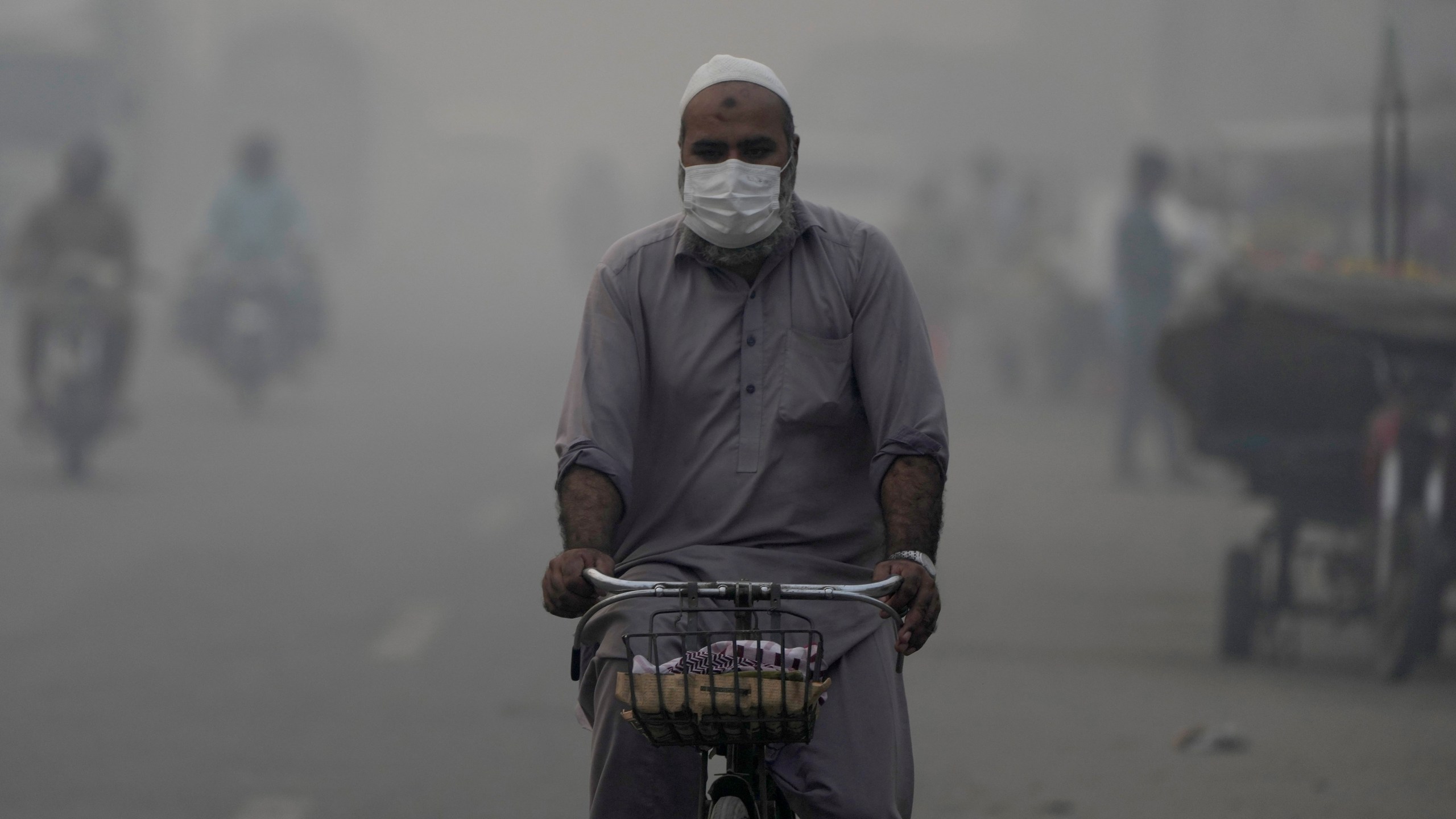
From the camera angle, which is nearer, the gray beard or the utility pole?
the gray beard

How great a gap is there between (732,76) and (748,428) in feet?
1.83

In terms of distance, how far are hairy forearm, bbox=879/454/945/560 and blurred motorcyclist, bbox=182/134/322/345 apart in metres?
13.4

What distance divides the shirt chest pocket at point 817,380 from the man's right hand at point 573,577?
1.24ft

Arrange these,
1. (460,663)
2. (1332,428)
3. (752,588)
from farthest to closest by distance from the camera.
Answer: (1332,428)
(460,663)
(752,588)

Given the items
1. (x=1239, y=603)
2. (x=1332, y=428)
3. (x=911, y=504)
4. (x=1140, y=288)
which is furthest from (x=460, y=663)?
(x=1140, y=288)

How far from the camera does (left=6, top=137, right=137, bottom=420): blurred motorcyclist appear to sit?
11.9 m

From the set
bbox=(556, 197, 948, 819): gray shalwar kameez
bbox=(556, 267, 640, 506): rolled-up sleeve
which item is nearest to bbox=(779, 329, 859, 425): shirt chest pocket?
bbox=(556, 197, 948, 819): gray shalwar kameez

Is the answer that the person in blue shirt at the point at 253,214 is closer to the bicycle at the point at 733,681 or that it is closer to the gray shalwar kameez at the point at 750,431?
the gray shalwar kameez at the point at 750,431

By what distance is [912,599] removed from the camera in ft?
10.4

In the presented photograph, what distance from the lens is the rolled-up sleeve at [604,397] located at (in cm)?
333

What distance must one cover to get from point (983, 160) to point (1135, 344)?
8.92 m

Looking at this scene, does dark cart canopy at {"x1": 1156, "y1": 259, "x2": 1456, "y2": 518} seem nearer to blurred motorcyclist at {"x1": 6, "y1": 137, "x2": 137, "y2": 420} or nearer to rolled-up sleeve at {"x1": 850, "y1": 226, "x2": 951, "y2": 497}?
rolled-up sleeve at {"x1": 850, "y1": 226, "x2": 951, "y2": 497}

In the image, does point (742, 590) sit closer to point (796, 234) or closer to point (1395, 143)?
point (796, 234)

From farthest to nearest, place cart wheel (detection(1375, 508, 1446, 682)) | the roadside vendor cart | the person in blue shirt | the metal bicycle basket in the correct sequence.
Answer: the person in blue shirt → the roadside vendor cart → cart wheel (detection(1375, 508, 1446, 682)) → the metal bicycle basket
